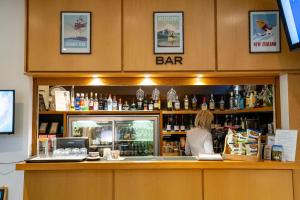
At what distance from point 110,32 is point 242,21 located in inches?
51.2

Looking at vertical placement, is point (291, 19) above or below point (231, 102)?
above

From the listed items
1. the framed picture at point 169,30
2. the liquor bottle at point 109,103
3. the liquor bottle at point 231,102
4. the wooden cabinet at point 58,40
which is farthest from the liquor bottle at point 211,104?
the wooden cabinet at point 58,40

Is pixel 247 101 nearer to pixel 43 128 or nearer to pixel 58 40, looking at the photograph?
pixel 58 40

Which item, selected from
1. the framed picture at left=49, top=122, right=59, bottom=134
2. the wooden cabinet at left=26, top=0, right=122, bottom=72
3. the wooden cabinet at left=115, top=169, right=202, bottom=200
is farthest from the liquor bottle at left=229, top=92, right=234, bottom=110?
the framed picture at left=49, top=122, right=59, bottom=134

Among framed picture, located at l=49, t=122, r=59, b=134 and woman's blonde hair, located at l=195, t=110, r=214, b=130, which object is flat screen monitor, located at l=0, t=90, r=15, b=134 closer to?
framed picture, located at l=49, t=122, r=59, b=134

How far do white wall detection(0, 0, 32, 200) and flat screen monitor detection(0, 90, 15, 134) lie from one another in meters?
0.11

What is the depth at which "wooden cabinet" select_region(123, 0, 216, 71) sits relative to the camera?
3102mm

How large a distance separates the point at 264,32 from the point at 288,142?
1083mm

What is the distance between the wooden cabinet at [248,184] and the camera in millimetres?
2904

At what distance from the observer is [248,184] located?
115 inches

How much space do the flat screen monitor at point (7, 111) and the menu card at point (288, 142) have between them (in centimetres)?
257

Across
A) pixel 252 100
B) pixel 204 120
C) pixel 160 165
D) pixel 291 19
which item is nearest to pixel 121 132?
pixel 204 120

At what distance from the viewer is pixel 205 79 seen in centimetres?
342

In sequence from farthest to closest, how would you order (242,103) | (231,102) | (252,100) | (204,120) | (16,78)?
1. (231,102)
2. (242,103)
3. (252,100)
4. (204,120)
5. (16,78)
